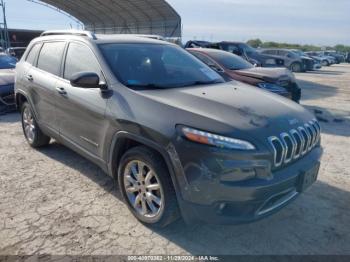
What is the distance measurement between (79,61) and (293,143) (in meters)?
2.56

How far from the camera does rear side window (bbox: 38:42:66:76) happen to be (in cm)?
421

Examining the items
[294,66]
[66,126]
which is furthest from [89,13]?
[66,126]

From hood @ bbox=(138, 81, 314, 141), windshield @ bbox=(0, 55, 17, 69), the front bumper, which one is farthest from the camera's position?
→ windshield @ bbox=(0, 55, 17, 69)

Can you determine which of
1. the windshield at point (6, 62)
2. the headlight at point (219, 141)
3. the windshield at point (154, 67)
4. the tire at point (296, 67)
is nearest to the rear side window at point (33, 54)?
the windshield at point (154, 67)

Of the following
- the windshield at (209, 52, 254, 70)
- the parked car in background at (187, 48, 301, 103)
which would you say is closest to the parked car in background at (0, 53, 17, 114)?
the parked car in background at (187, 48, 301, 103)

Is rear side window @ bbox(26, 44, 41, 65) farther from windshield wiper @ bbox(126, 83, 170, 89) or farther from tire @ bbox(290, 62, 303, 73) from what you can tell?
tire @ bbox(290, 62, 303, 73)

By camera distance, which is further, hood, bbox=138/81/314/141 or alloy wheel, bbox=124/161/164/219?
alloy wheel, bbox=124/161/164/219

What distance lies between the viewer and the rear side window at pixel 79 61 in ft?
11.7

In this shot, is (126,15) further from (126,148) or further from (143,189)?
(143,189)

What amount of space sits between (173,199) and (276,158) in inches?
37.1

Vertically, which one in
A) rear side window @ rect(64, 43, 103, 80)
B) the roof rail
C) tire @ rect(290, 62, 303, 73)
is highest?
the roof rail

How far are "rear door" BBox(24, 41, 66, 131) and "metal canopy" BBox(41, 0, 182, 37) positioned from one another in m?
24.0

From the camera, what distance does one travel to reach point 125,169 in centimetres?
322

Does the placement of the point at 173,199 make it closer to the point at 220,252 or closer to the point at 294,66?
the point at 220,252
